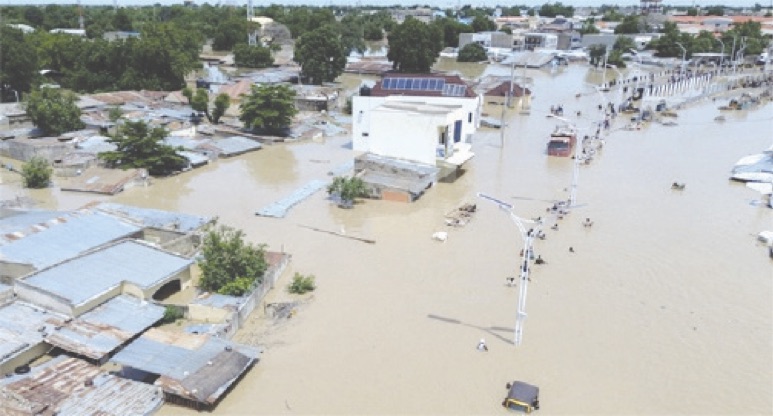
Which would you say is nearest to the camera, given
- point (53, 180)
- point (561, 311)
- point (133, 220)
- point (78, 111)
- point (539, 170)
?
point (561, 311)

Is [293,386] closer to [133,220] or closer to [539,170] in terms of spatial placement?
[133,220]

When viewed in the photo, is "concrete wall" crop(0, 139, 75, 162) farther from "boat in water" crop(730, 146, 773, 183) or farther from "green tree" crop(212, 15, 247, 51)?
"green tree" crop(212, 15, 247, 51)

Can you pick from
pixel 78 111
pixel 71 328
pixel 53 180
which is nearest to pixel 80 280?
pixel 71 328

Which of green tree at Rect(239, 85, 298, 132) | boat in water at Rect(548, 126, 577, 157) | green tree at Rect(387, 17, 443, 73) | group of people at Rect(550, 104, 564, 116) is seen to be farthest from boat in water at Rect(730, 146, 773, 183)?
green tree at Rect(387, 17, 443, 73)

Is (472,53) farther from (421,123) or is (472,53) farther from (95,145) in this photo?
(95,145)

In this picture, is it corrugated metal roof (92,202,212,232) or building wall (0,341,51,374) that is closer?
building wall (0,341,51,374)

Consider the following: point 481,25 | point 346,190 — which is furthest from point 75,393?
point 481,25
